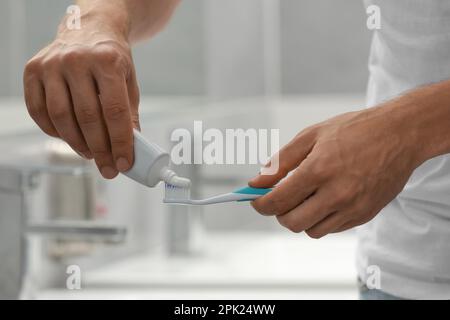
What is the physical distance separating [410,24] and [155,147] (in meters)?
0.19

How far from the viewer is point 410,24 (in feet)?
1.77

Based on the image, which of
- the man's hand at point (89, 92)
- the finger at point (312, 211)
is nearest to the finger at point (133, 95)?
the man's hand at point (89, 92)

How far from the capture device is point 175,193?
459 millimetres

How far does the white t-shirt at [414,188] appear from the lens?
21.0 inches

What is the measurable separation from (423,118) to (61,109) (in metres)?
0.18

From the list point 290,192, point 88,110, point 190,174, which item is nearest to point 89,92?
point 88,110

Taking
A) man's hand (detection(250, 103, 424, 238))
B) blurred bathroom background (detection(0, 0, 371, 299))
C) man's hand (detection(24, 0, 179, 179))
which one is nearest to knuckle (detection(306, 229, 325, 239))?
man's hand (detection(250, 103, 424, 238))
